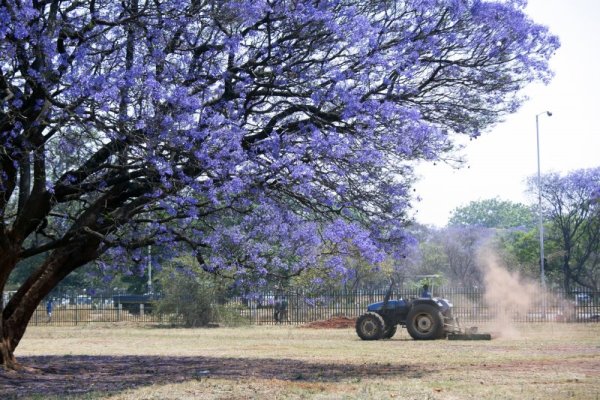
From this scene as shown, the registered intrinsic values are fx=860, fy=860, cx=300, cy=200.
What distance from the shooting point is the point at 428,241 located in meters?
82.2

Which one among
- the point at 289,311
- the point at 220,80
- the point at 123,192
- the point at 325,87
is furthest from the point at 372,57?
the point at 289,311

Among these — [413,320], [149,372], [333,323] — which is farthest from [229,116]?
[333,323]

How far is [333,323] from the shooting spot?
119 feet

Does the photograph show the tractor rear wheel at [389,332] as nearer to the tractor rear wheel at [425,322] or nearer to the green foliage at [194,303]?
the tractor rear wheel at [425,322]

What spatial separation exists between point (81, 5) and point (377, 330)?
16.1 m

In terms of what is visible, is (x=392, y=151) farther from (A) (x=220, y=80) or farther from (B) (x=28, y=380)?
(B) (x=28, y=380)

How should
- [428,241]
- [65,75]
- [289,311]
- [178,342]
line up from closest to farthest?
[65,75] → [178,342] → [289,311] → [428,241]

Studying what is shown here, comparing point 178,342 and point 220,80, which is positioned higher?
point 220,80

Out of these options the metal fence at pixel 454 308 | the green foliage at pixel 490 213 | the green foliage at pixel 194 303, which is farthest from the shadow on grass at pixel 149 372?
the green foliage at pixel 490 213

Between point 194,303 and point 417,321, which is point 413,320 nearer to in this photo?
point 417,321

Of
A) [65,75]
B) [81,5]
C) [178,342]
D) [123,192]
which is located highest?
[81,5]

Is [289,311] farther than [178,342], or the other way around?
[289,311]

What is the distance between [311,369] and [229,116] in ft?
16.5

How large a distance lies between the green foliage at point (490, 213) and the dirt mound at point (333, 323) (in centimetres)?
9075
